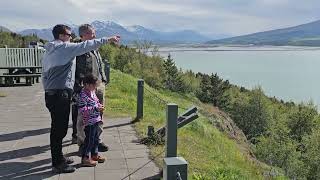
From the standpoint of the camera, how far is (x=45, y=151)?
25.3 ft

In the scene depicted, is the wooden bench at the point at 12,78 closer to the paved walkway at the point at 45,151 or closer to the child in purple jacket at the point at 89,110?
the paved walkway at the point at 45,151

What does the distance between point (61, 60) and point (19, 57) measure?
Answer: 11.7 m

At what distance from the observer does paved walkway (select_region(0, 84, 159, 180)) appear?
6.50 metres

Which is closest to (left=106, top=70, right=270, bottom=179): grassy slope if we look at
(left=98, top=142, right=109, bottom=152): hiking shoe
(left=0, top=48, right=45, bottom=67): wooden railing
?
(left=98, top=142, right=109, bottom=152): hiking shoe

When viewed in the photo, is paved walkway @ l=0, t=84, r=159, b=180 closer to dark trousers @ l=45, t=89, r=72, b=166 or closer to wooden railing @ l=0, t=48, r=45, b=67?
dark trousers @ l=45, t=89, r=72, b=166

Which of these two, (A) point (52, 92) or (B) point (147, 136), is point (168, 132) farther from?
(B) point (147, 136)

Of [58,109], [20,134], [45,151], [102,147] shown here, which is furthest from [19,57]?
[58,109]

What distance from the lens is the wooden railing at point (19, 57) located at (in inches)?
671

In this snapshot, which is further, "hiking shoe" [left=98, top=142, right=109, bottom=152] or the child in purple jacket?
"hiking shoe" [left=98, top=142, right=109, bottom=152]

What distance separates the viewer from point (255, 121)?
8062cm

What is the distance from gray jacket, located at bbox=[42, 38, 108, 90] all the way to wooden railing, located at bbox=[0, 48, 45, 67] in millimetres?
11286

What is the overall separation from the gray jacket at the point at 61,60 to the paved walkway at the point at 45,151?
1167mm

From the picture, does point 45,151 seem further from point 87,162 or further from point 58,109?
point 58,109

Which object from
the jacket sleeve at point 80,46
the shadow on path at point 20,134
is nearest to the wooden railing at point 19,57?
the shadow on path at point 20,134
